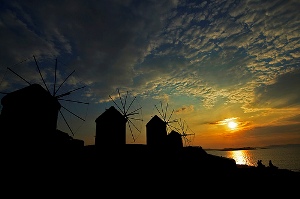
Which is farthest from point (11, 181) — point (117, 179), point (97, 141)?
point (97, 141)

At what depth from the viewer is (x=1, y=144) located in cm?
1448

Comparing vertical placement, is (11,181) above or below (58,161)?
below

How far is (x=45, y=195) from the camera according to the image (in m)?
13.8

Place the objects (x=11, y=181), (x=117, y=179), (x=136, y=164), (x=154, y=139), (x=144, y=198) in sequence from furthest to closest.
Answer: (x=154, y=139) → (x=136, y=164) → (x=117, y=179) → (x=144, y=198) → (x=11, y=181)

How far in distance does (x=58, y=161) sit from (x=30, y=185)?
2659 mm

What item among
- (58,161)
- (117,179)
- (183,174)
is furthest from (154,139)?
(58,161)

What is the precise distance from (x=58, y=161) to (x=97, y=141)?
905 cm

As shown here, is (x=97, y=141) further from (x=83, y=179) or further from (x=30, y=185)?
(x=30, y=185)

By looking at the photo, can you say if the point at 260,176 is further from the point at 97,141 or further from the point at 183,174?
the point at 97,141

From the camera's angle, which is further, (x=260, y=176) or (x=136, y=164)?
(x=260, y=176)

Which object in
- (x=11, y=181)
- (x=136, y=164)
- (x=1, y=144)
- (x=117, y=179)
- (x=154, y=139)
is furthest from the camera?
(x=154, y=139)

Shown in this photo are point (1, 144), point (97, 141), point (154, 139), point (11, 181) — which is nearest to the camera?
point (11, 181)

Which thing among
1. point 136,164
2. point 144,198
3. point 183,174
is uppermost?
point 136,164

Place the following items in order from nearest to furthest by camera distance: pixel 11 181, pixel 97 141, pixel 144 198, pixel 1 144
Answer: pixel 11 181, pixel 1 144, pixel 144 198, pixel 97 141
